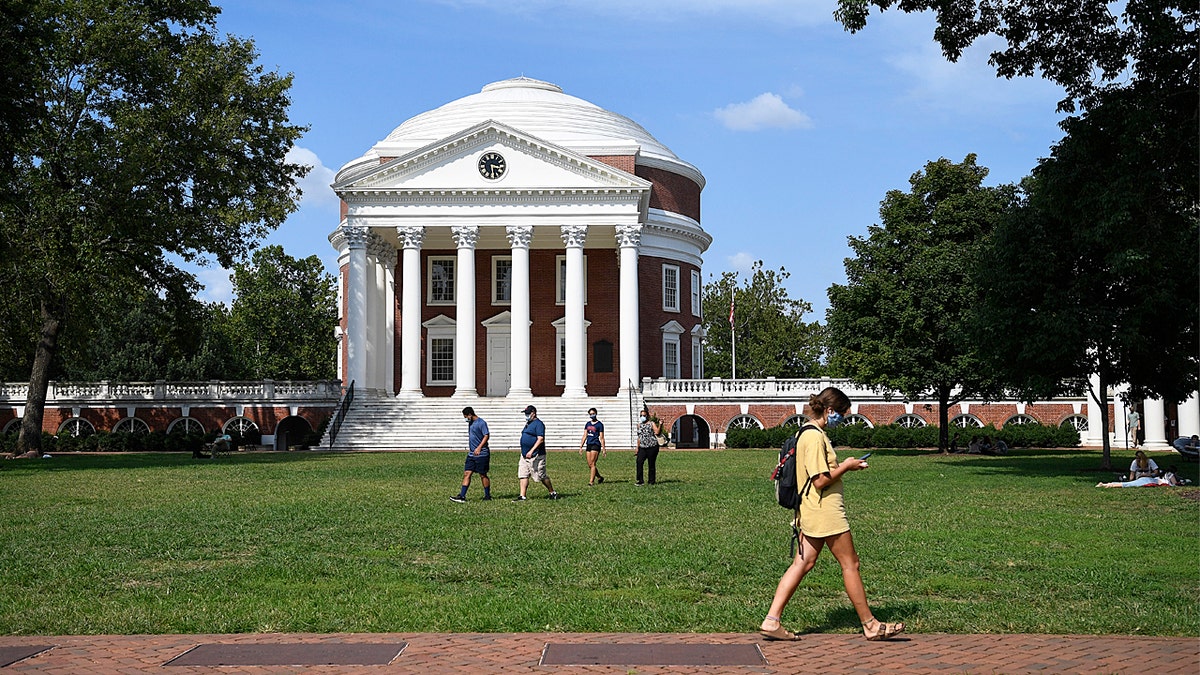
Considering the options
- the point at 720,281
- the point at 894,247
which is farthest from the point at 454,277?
the point at 720,281

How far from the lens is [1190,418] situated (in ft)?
145

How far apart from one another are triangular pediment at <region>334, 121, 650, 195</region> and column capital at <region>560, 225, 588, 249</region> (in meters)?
1.70

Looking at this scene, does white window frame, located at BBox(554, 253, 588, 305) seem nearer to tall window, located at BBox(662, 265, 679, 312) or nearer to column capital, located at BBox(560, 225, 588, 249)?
tall window, located at BBox(662, 265, 679, 312)

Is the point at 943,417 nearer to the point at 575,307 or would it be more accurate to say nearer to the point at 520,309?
the point at 575,307

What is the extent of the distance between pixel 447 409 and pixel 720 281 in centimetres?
3905

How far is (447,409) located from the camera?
167 feet

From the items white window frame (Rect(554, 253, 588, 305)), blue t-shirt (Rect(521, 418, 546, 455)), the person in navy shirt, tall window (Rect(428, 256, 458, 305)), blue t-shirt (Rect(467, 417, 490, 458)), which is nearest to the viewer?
blue t-shirt (Rect(467, 417, 490, 458))

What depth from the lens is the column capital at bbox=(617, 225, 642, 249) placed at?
54.0 metres

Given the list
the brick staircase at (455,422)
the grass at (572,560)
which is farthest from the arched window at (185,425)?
the grass at (572,560)

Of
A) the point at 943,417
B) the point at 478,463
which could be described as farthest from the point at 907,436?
the point at 478,463

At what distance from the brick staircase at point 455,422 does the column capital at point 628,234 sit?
23.4ft

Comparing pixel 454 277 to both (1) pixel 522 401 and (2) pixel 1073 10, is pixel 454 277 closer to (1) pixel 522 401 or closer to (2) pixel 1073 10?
(1) pixel 522 401

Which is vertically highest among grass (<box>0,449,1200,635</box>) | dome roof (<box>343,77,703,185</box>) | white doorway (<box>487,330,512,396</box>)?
dome roof (<box>343,77,703,185</box>)

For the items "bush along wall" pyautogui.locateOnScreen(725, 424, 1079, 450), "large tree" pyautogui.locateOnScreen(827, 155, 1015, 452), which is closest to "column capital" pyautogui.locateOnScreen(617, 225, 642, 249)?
"bush along wall" pyautogui.locateOnScreen(725, 424, 1079, 450)
